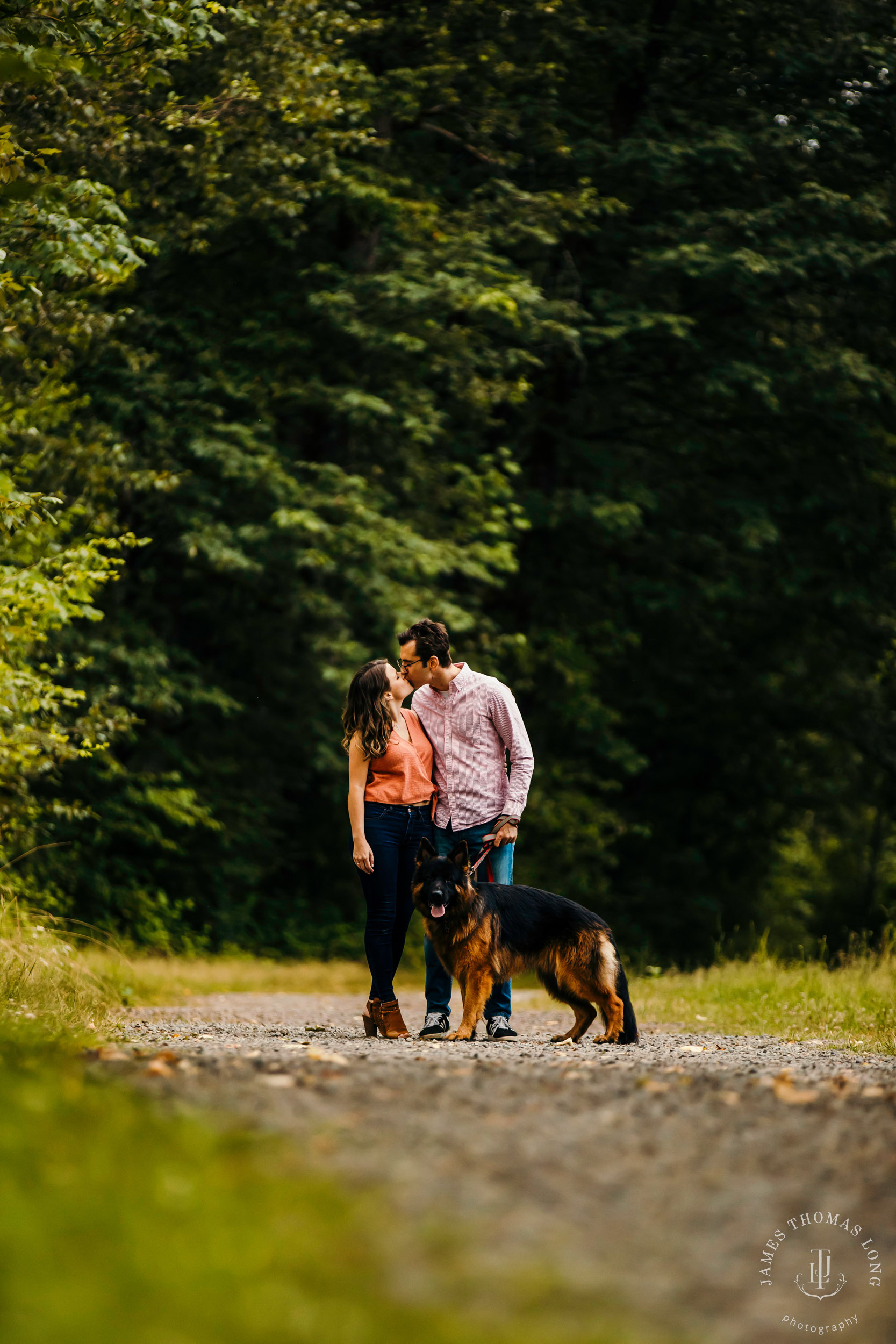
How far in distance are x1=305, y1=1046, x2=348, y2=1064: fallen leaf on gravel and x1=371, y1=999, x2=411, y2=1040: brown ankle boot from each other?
114cm

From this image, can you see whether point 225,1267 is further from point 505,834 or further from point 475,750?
point 475,750

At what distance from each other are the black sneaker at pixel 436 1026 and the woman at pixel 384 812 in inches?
6.1

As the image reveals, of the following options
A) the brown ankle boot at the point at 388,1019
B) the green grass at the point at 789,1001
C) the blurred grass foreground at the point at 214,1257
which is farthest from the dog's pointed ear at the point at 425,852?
the blurred grass foreground at the point at 214,1257

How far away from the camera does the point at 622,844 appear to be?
21.6 meters

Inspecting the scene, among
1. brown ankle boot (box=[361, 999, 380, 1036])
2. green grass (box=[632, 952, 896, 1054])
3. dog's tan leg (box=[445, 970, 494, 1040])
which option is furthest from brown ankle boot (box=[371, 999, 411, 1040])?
green grass (box=[632, 952, 896, 1054])

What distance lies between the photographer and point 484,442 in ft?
60.4

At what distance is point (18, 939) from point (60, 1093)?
4.11 metres

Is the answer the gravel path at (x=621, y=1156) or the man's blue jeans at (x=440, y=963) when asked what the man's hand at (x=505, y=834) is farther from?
the gravel path at (x=621, y=1156)

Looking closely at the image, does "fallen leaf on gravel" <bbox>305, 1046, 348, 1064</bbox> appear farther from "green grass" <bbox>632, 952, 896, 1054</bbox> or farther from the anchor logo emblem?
"green grass" <bbox>632, 952, 896, 1054</bbox>

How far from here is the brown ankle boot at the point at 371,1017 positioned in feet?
22.3

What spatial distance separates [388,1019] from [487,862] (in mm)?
997

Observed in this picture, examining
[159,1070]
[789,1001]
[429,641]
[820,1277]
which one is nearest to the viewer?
[820,1277]

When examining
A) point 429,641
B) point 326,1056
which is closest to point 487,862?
point 429,641

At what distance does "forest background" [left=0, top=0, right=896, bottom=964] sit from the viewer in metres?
13.4
